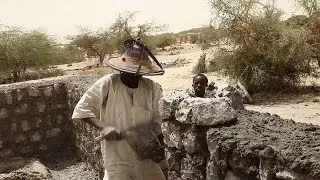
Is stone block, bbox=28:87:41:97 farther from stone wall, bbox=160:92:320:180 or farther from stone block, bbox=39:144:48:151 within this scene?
stone wall, bbox=160:92:320:180

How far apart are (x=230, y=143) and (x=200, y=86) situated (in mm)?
1277

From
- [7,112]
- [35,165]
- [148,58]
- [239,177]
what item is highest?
[148,58]

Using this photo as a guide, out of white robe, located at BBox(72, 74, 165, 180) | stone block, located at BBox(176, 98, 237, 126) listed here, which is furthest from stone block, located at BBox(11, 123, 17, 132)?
stone block, located at BBox(176, 98, 237, 126)

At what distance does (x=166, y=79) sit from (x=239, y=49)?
603 cm

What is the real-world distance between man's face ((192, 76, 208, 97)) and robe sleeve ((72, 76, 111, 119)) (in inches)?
29.8

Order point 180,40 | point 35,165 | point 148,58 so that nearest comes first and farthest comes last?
point 148,58, point 35,165, point 180,40

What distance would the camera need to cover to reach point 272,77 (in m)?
12.0

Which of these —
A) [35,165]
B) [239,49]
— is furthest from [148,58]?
[239,49]

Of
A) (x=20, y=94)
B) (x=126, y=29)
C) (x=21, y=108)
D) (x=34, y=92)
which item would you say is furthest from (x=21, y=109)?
(x=126, y=29)

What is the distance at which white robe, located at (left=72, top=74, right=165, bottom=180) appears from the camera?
12.5ft

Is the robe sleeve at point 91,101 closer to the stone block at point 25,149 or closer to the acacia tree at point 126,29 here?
the stone block at point 25,149

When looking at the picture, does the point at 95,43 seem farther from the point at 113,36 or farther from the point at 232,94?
the point at 232,94

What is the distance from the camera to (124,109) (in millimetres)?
3854

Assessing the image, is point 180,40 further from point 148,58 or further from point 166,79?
point 148,58
